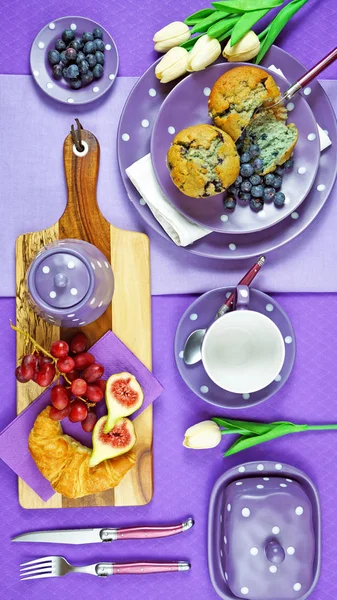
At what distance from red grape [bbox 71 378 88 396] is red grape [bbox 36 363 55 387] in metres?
0.04

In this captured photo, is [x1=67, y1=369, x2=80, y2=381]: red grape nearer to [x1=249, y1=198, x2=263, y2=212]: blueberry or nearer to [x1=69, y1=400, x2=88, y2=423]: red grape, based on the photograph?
[x1=69, y1=400, x2=88, y2=423]: red grape

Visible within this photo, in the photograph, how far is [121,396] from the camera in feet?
3.49

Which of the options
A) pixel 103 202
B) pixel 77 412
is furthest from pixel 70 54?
pixel 77 412

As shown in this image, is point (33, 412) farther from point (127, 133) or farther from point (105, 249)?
point (127, 133)

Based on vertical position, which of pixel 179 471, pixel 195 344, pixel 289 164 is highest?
pixel 289 164

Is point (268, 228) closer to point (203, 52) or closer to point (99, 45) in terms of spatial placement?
point (203, 52)

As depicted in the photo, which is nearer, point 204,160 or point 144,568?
point 204,160

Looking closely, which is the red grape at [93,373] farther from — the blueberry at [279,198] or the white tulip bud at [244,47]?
the white tulip bud at [244,47]

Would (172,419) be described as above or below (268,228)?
below

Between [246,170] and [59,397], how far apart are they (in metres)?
0.47

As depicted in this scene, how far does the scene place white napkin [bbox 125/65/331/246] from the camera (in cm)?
107

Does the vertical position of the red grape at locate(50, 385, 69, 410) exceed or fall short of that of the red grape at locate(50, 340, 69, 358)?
it falls short

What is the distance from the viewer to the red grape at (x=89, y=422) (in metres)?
1.07

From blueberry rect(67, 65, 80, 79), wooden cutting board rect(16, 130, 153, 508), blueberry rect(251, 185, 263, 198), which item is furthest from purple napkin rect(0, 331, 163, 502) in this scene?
blueberry rect(67, 65, 80, 79)
